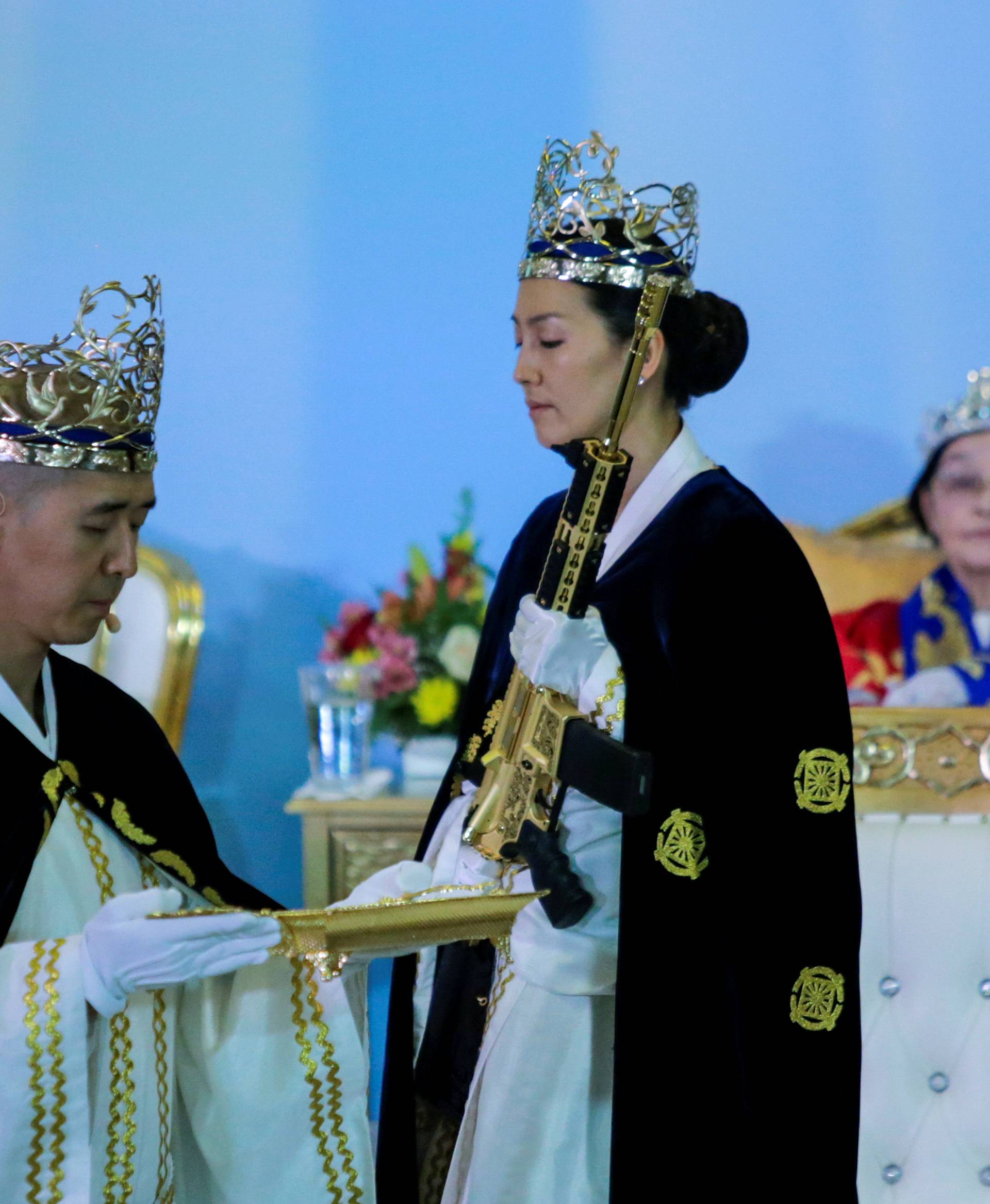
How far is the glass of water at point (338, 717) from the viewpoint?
114 inches

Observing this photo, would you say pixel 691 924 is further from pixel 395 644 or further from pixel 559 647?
pixel 395 644

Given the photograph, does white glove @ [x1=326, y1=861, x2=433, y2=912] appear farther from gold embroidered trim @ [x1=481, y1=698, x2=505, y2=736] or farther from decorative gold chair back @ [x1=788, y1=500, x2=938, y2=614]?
decorative gold chair back @ [x1=788, y1=500, x2=938, y2=614]

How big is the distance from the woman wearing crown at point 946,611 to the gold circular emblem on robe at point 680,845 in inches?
41.7

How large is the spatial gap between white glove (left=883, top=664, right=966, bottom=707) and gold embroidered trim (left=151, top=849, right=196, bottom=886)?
154 centimetres

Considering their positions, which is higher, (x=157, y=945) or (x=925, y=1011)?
(x=157, y=945)

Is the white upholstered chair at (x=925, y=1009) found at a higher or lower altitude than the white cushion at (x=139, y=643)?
lower

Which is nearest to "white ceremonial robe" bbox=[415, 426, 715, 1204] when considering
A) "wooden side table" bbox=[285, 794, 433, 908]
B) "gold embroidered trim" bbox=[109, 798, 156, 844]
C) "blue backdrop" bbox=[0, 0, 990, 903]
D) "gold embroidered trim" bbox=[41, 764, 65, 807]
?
"gold embroidered trim" bbox=[109, 798, 156, 844]

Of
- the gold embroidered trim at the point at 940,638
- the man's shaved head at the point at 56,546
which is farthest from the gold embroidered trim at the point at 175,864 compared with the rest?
the gold embroidered trim at the point at 940,638

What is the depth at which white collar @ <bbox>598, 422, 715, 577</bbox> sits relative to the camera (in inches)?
77.2

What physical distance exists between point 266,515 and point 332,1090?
1814 millimetres

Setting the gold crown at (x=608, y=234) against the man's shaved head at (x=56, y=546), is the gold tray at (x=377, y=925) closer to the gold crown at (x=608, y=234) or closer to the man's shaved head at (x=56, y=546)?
the man's shaved head at (x=56, y=546)

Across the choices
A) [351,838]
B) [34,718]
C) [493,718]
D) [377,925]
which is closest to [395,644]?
[351,838]

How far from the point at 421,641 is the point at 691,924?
1293 millimetres

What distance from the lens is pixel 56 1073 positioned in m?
1.44
